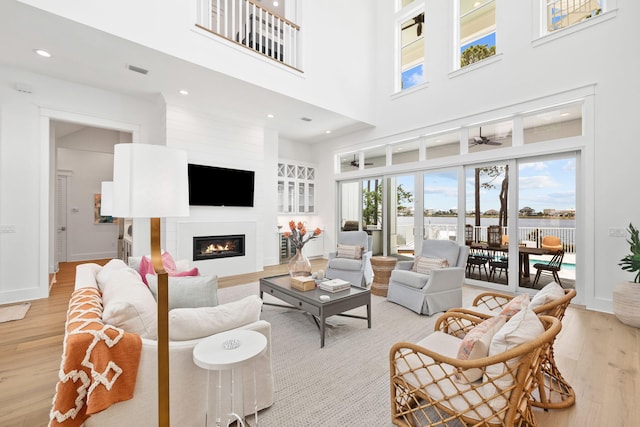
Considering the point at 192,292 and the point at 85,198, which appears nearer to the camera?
the point at 192,292

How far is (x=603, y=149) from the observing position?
3717mm

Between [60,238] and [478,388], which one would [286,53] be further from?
[60,238]

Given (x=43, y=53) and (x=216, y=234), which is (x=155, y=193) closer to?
(x=43, y=53)

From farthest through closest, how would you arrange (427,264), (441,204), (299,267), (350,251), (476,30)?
(441,204), (476,30), (350,251), (427,264), (299,267)

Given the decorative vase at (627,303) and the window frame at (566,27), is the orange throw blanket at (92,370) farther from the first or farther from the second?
the window frame at (566,27)

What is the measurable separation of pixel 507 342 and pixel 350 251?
3.59 m

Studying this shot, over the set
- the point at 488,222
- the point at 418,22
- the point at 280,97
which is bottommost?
the point at 488,222

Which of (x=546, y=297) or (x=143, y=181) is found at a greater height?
(x=143, y=181)

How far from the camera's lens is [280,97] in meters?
4.86

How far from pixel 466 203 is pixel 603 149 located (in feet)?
6.14

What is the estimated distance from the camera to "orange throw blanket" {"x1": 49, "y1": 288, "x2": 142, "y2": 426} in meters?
1.28

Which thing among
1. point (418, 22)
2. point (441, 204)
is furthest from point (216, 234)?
point (418, 22)

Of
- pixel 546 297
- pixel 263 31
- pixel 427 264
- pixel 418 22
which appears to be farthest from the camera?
pixel 418 22

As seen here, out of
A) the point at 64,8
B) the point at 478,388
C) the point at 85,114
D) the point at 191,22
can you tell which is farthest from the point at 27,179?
the point at 478,388
